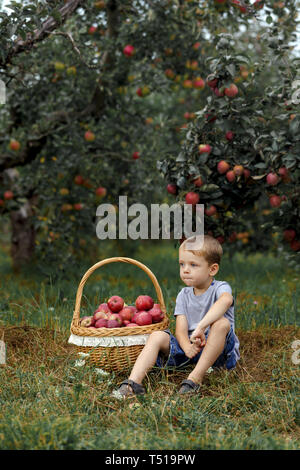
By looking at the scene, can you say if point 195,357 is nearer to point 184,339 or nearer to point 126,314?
point 184,339

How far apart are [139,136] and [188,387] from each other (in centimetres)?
403

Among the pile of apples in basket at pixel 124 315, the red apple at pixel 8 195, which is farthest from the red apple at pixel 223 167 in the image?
the red apple at pixel 8 195

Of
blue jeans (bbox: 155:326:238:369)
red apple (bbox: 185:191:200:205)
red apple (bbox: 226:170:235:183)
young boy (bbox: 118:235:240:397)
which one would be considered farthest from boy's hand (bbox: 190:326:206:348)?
red apple (bbox: 226:170:235:183)

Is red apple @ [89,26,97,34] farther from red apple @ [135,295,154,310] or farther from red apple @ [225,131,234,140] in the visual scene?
red apple @ [135,295,154,310]

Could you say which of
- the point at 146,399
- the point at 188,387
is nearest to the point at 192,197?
the point at 188,387

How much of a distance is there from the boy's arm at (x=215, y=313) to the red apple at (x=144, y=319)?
377 millimetres

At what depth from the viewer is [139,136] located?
20.8 ft

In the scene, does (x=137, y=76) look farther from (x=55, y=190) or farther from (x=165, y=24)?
(x=55, y=190)

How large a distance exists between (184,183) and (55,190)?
2.50m

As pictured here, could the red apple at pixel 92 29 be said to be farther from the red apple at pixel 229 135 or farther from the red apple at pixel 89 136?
the red apple at pixel 229 135

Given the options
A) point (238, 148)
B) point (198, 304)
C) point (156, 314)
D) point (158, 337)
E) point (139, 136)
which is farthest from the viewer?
point (139, 136)

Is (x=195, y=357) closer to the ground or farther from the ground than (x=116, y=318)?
closer to the ground

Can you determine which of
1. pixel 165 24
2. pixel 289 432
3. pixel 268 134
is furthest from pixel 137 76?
pixel 289 432
